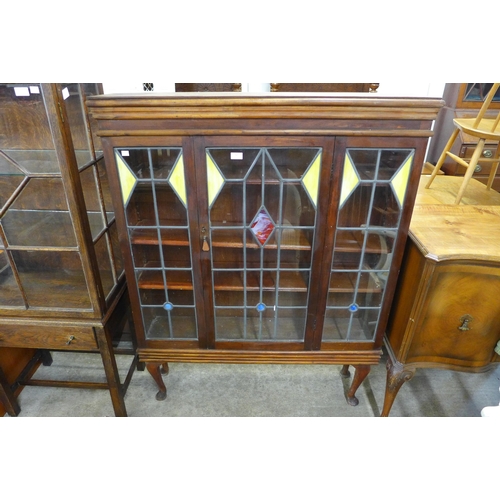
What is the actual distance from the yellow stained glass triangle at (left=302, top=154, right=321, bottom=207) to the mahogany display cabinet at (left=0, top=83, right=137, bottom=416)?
0.74 m

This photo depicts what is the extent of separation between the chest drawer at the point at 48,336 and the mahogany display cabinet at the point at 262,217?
206 millimetres

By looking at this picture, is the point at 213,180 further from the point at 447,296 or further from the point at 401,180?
the point at 447,296

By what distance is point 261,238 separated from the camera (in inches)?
54.4

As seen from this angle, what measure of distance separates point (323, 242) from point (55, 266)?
3.60ft

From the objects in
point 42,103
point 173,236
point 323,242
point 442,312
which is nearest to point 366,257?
point 323,242

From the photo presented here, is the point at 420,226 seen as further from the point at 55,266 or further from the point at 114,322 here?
the point at 55,266

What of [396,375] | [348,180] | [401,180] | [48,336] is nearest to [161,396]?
[48,336]

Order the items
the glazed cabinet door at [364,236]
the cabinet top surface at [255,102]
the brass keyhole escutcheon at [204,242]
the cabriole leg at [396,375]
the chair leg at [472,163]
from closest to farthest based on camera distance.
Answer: the cabinet top surface at [255,102], the glazed cabinet door at [364,236], the brass keyhole escutcheon at [204,242], the cabriole leg at [396,375], the chair leg at [472,163]

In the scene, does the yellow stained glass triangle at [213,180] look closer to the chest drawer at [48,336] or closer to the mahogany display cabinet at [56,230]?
the mahogany display cabinet at [56,230]

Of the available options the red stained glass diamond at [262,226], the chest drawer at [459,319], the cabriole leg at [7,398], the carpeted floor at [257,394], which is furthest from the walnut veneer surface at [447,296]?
the cabriole leg at [7,398]

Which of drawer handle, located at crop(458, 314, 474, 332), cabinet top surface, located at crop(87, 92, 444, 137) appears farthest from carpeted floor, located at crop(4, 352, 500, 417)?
cabinet top surface, located at crop(87, 92, 444, 137)

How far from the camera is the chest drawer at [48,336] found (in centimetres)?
145
